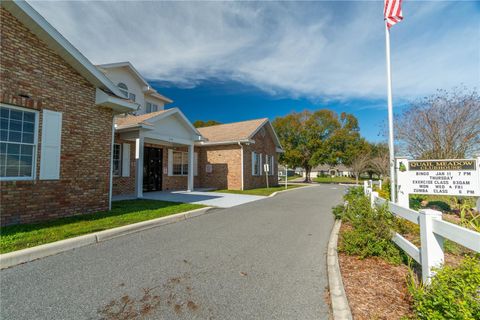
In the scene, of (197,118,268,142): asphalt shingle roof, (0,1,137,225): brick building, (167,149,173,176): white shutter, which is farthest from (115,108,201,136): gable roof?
(197,118,268,142): asphalt shingle roof

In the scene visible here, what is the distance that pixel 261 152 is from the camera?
20.6 meters

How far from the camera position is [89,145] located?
25.1 feet

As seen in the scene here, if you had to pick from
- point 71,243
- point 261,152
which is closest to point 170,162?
point 261,152

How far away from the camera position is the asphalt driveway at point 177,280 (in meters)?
2.82

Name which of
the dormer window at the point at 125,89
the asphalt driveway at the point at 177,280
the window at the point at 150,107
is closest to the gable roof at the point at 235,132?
the window at the point at 150,107

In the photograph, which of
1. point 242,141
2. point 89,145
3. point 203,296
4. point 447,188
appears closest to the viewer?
point 203,296

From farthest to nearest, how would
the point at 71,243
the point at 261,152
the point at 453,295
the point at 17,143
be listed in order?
1. the point at 261,152
2. the point at 17,143
3. the point at 71,243
4. the point at 453,295

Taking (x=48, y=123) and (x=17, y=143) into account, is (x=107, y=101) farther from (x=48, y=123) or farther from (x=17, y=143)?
(x=17, y=143)

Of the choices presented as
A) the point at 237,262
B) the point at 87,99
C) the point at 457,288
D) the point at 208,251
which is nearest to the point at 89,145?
the point at 87,99

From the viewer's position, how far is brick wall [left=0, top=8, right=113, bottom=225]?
19.6ft

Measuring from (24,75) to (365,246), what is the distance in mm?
8951

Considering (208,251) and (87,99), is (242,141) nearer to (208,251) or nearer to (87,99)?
(87,99)

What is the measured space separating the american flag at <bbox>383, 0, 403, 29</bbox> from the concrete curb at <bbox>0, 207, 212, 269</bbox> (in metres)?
9.05

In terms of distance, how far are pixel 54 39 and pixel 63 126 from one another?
7.87 feet
